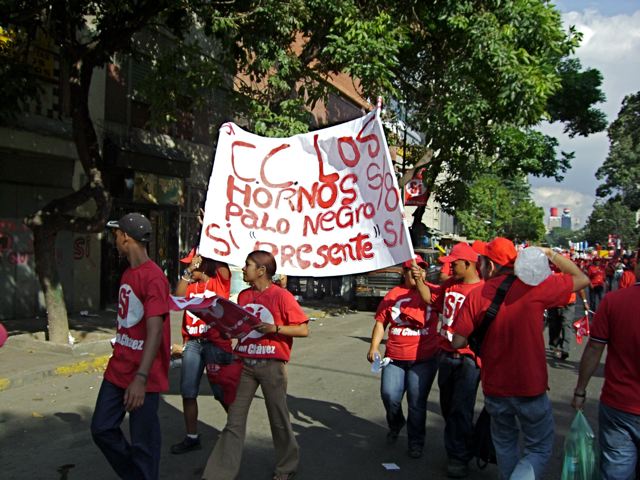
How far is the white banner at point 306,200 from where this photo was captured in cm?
468

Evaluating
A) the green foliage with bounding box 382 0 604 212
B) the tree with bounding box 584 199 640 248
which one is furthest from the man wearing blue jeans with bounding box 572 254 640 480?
the tree with bounding box 584 199 640 248

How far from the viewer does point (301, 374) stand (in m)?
8.84

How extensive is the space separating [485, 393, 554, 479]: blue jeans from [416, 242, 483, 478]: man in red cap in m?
1.13

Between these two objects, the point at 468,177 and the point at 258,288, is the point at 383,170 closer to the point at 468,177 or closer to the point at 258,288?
the point at 258,288

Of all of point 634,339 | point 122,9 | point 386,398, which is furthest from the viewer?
point 122,9

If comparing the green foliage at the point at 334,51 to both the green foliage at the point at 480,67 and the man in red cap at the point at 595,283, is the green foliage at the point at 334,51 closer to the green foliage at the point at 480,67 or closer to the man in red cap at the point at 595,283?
the green foliage at the point at 480,67

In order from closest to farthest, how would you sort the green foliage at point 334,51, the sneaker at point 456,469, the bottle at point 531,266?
1. the bottle at point 531,266
2. the sneaker at point 456,469
3. the green foliage at point 334,51

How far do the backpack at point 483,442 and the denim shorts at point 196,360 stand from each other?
2.07m

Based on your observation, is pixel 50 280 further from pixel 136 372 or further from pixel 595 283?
pixel 595 283

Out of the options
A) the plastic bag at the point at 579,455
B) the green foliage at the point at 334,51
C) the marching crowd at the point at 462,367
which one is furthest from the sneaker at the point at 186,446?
the green foliage at the point at 334,51

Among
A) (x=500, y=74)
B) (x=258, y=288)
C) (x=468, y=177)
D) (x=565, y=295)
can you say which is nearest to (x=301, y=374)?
(x=258, y=288)

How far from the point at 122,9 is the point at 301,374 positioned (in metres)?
6.70

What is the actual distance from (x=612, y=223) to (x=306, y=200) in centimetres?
9376

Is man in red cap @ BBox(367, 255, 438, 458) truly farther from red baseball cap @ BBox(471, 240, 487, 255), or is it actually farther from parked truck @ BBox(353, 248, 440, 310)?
parked truck @ BBox(353, 248, 440, 310)
